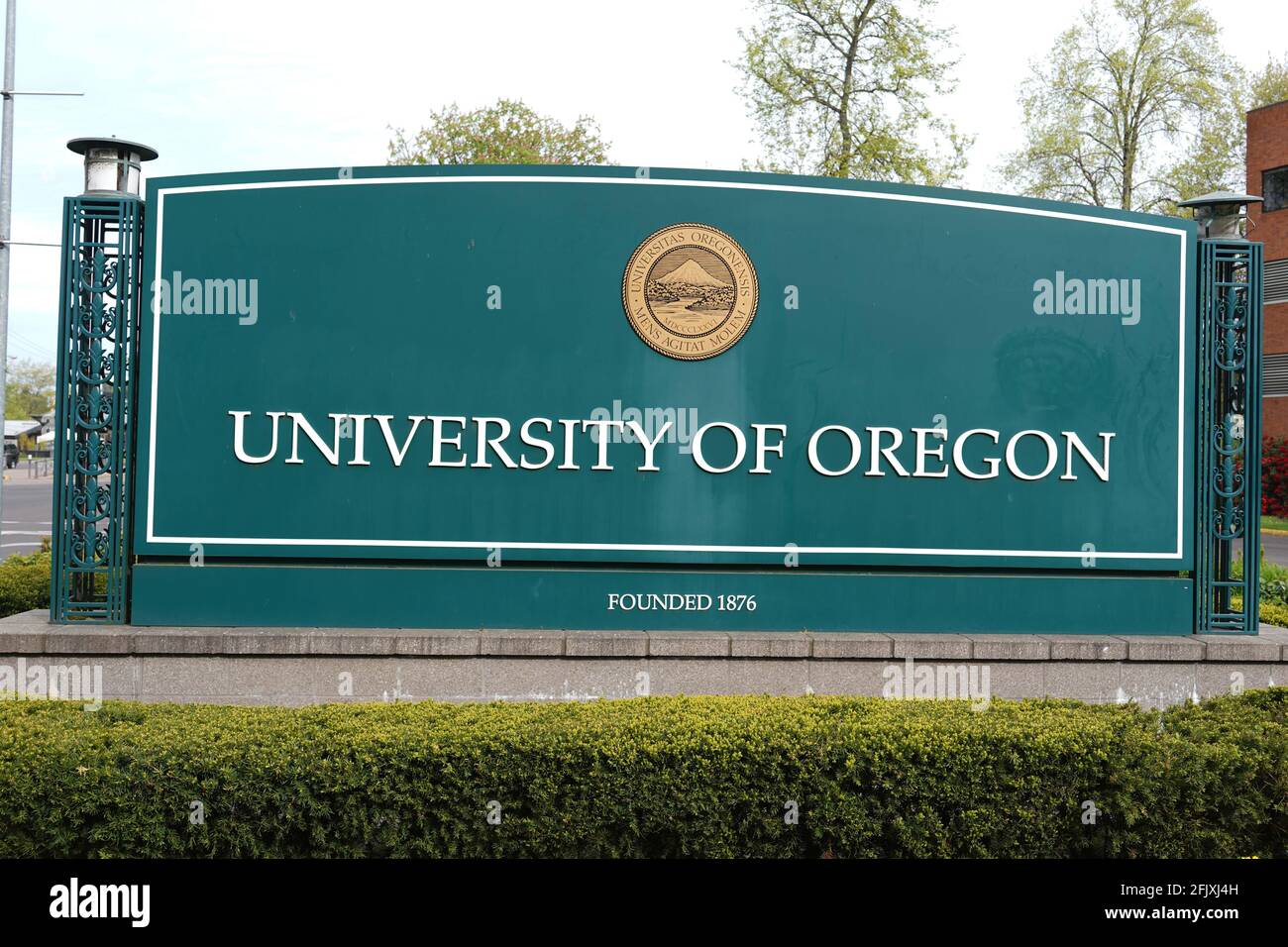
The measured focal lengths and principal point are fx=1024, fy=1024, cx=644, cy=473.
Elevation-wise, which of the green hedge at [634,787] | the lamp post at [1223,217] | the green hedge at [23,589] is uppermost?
the lamp post at [1223,217]

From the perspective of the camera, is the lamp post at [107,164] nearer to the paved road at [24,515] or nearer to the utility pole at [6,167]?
the paved road at [24,515]

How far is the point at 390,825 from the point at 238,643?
217 cm

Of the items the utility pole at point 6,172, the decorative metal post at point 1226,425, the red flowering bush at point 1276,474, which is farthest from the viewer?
the red flowering bush at point 1276,474

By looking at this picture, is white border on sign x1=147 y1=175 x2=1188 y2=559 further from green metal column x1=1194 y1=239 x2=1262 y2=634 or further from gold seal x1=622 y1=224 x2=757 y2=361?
gold seal x1=622 y1=224 x2=757 y2=361

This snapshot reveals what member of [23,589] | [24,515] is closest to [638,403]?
[23,589]

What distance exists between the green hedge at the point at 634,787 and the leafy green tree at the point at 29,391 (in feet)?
373

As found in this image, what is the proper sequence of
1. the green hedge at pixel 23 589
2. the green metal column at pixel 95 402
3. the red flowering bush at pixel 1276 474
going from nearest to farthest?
the green metal column at pixel 95 402 < the green hedge at pixel 23 589 < the red flowering bush at pixel 1276 474

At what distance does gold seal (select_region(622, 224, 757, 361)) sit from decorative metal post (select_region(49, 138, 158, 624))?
3.05m

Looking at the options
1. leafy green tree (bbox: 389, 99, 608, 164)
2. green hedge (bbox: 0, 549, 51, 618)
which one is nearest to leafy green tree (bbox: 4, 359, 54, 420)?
leafy green tree (bbox: 389, 99, 608, 164)

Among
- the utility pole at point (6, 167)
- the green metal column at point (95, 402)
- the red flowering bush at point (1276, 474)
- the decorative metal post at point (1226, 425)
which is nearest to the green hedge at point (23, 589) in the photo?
the green metal column at point (95, 402)

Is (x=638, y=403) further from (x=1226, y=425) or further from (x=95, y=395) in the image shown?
(x=1226, y=425)

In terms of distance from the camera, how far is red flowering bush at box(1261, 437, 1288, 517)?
1302 inches

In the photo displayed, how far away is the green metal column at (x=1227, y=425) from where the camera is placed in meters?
6.60

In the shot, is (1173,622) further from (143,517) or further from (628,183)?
(143,517)
